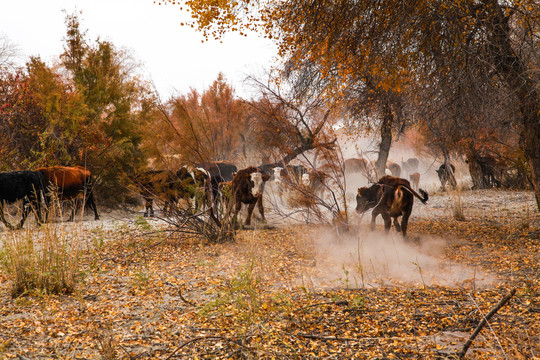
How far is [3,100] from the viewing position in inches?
538

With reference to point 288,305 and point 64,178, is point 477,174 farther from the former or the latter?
point 288,305

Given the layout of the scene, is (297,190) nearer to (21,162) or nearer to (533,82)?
(533,82)

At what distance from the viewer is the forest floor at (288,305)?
11.6ft

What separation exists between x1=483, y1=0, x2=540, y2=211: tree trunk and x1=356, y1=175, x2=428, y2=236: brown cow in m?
2.26

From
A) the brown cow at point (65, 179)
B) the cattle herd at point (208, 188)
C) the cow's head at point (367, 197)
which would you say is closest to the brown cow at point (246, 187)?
the cattle herd at point (208, 188)

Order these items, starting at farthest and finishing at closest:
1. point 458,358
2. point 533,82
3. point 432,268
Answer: point 533,82, point 432,268, point 458,358

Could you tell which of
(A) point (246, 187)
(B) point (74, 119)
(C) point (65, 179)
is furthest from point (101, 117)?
(A) point (246, 187)

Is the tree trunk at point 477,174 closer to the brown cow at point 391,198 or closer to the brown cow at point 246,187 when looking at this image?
the brown cow at point 391,198

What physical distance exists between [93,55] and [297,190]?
10324 millimetres

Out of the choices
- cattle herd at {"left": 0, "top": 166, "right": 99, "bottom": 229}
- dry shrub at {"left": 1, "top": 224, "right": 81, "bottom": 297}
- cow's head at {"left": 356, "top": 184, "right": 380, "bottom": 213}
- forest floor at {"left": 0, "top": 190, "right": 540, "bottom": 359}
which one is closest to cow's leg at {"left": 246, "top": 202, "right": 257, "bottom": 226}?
forest floor at {"left": 0, "top": 190, "right": 540, "bottom": 359}

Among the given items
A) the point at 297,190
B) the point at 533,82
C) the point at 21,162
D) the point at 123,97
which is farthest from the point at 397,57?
the point at 21,162

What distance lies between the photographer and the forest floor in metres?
3.55

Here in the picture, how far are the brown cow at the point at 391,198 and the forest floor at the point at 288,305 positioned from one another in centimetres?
52

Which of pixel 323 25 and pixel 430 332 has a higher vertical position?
pixel 323 25
